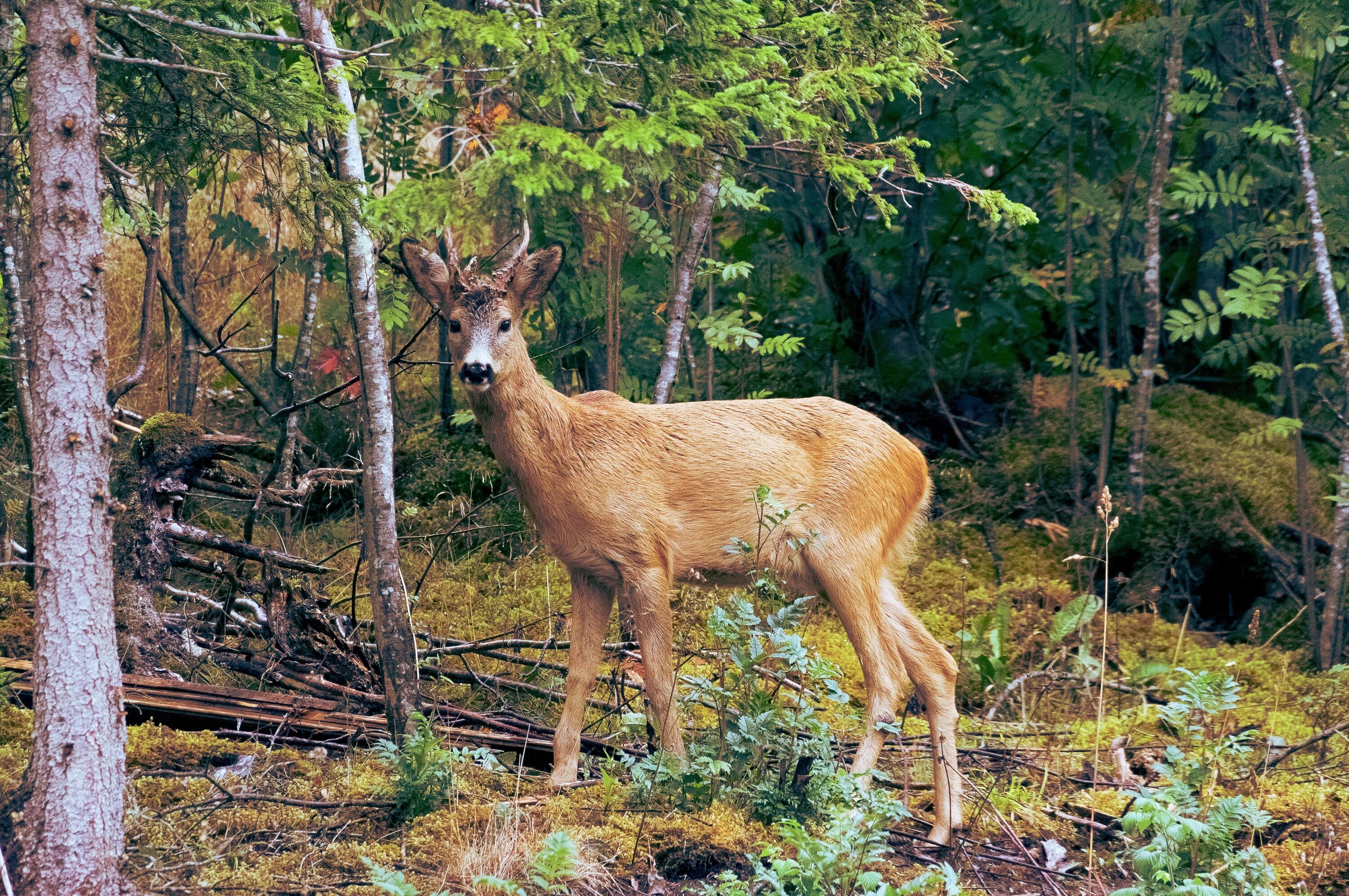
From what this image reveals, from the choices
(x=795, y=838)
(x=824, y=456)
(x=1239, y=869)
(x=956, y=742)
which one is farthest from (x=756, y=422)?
(x=1239, y=869)

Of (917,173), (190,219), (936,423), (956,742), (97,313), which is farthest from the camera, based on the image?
(190,219)

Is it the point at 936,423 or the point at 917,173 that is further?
the point at 936,423

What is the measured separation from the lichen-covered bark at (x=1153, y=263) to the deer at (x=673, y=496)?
3.28 metres

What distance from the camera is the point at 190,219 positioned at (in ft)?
38.4

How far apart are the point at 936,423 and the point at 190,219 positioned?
24.8 ft

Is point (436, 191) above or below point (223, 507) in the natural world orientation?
above

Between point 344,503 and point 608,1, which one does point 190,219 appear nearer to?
point 344,503

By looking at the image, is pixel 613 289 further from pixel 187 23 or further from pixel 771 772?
pixel 187 23

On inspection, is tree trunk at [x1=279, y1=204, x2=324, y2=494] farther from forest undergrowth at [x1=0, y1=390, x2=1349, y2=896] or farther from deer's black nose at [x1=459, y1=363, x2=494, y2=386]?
deer's black nose at [x1=459, y1=363, x2=494, y2=386]

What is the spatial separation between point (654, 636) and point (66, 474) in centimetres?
259

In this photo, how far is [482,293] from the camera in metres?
5.05

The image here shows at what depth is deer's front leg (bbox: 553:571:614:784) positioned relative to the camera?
17.3 ft

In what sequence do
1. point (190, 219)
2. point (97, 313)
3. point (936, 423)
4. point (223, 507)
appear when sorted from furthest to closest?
point (190, 219)
point (936, 423)
point (223, 507)
point (97, 313)

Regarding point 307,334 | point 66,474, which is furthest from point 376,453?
point 307,334
